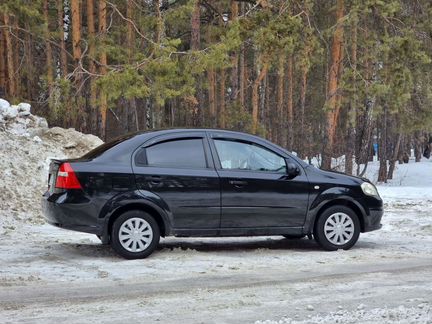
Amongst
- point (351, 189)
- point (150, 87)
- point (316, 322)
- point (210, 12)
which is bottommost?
point (316, 322)

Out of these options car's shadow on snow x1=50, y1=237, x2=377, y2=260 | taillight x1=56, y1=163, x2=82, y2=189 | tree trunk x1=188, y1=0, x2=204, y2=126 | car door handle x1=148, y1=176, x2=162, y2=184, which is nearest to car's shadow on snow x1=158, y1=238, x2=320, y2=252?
car's shadow on snow x1=50, y1=237, x2=377, y2=260

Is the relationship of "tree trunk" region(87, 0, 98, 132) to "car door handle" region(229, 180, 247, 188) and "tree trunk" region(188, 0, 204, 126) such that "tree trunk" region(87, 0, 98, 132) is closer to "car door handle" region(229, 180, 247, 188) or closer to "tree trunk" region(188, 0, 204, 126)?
"tree trunk" region(188, 0, 204, 126)

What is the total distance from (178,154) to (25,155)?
6.76m

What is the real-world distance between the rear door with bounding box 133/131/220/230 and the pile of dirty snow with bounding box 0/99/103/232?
13.3 feet

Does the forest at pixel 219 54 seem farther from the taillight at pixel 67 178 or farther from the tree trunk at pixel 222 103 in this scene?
the taillight at pixel 67 178

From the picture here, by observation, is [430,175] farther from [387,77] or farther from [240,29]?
[240,29]

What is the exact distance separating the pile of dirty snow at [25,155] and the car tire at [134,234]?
3.79 metres

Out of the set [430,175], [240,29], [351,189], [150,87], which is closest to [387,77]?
[240,29]

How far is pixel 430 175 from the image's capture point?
32000 mm

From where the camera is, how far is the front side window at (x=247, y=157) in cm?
802

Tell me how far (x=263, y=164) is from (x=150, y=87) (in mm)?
8037

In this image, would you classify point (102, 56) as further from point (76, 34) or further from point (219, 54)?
point (219, 54)

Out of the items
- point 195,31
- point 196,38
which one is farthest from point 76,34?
Result: point 196,38

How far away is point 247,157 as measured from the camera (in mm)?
8117
